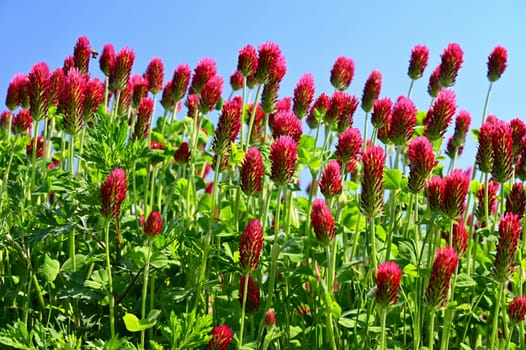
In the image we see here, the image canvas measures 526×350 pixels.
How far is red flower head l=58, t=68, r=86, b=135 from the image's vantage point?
290 centimetres

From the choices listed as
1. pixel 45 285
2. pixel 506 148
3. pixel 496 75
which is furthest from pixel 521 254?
pixel 45 285

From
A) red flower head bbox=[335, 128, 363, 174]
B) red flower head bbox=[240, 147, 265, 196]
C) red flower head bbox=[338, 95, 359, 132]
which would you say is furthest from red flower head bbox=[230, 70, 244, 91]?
red flower head bbox=[240, 147, 265, 196]

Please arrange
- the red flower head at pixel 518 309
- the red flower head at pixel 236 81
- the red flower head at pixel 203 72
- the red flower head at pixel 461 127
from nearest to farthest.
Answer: the red flower head at pixel 518 309, the red flower head at pixel 203 72, the red flower head at pixel 461 127, the red flower head at pixel 236 81

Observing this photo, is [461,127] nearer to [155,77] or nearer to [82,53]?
[155,77]

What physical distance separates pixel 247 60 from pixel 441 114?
2.77 feet

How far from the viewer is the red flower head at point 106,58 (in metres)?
3.77

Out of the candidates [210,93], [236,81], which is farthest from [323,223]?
[236,81]

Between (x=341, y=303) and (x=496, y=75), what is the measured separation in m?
1.55

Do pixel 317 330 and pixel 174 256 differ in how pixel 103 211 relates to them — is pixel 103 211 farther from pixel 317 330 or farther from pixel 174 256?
pixel 317 330

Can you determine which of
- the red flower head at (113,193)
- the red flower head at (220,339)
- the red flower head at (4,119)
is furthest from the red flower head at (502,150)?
the red flower head at (4,119)

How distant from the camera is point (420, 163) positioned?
8.57 feet

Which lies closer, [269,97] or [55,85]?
[55,85]

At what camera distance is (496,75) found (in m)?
3.90

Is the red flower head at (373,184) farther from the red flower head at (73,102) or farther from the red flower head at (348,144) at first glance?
the red flower head at (73,102)
